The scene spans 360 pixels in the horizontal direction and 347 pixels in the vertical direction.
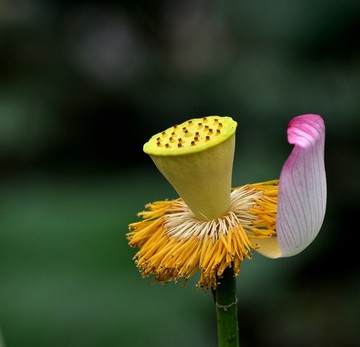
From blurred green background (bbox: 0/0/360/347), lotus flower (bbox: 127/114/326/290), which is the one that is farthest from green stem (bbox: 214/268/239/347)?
blurred green background (bbox: 0/0/360/347)

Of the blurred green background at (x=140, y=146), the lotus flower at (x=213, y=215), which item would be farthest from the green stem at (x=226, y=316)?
the blurred green background at (x=140, y=146)

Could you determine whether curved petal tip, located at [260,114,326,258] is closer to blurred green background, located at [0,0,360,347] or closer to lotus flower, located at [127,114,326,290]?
lotus flower, located at [127,114,326,290]

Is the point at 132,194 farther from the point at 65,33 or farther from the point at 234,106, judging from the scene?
the point at 65,33

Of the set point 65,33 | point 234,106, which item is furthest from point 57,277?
point 65,33

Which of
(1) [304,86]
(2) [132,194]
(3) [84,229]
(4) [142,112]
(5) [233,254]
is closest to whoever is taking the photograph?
(5) [233,254]

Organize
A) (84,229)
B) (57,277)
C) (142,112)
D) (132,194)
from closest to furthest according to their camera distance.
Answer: (57,277) → (84,229) → (132,194) → (142,112)

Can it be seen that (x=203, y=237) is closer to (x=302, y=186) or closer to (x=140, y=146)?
(x=302, y=186)

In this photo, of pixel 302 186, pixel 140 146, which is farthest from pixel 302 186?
pixel 140 146
